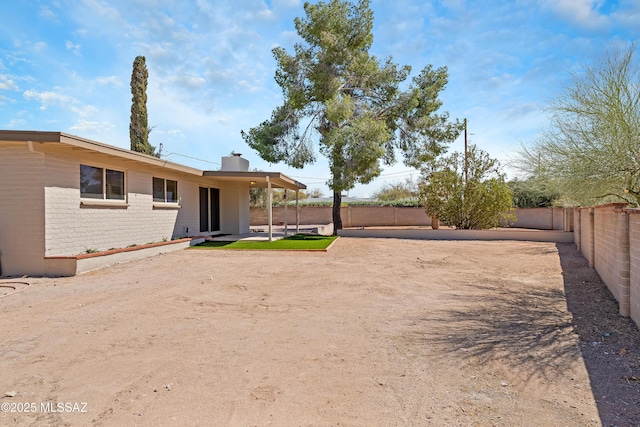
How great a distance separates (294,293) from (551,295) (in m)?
4.21

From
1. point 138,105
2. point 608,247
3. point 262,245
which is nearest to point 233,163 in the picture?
point 262,245

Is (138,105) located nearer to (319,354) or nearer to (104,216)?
(104,216)

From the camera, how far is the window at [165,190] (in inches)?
468

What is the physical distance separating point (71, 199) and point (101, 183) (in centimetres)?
113

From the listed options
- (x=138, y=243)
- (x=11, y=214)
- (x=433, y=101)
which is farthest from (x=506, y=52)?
(x=11, y=214)

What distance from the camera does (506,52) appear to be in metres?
11.0

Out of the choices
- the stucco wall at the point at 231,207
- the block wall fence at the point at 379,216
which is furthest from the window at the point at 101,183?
the block wall fence at the point at 379,216

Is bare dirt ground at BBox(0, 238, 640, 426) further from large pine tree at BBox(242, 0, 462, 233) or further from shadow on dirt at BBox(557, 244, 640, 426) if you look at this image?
large pine tree at BBox(242, 0, 462, 233)

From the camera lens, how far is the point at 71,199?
8430 millimetres

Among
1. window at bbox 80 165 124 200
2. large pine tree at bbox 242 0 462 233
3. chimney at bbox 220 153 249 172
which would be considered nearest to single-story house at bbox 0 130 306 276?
window at bbox 80 165 124 200

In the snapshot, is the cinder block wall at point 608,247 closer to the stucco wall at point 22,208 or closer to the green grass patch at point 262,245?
the green grass patch at point 262,245

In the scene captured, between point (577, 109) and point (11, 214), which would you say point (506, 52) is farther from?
point (11, 214)

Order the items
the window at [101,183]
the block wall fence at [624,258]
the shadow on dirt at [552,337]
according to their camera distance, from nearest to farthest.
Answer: the shadow on dirt at [552,337]
the block wall fence at [624,258]
the window at [101,183]

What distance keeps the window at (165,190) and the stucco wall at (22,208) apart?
409 cm
